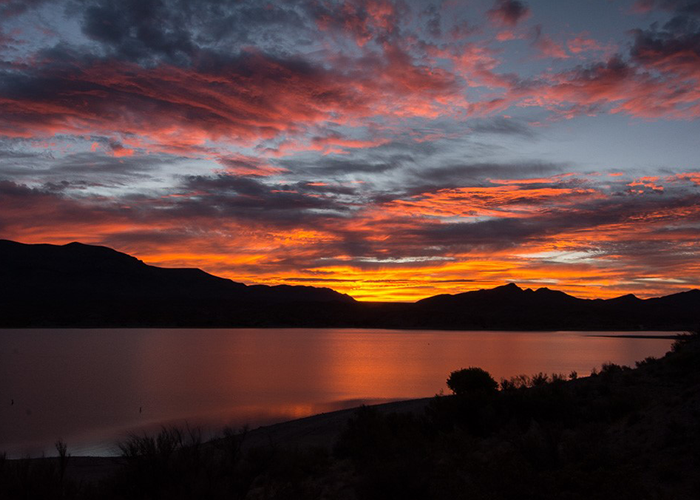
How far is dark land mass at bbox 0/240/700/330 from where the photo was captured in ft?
506

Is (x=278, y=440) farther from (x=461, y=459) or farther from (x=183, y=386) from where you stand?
(x=183, y=386)

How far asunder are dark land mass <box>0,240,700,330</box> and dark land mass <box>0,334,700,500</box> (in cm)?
15096

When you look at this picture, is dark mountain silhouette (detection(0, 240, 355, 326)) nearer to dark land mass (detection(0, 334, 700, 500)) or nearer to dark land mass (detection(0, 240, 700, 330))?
A: dark land mass (detection(0, 240, 700, 330))

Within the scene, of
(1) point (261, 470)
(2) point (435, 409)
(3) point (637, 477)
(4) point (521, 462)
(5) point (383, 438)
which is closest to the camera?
(3) point (637, 477)

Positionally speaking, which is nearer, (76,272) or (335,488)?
(335,488)

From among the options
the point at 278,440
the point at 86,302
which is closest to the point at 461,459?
the point at 278,440

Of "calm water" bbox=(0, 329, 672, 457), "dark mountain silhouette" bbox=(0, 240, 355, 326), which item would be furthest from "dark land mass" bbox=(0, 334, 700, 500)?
"dark mountain silhouette" bbox=(0, 240, 355, 326)

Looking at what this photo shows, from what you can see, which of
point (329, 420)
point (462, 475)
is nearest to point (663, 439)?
point (462, 475)

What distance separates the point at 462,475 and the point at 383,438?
340 centimetres

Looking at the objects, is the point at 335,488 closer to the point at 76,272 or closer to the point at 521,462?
the point at 521,462

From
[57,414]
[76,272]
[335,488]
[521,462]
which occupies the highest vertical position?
[76,272]

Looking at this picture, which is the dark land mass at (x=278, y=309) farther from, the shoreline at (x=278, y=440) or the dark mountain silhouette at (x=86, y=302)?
the shoreline at (x=278, y=440)

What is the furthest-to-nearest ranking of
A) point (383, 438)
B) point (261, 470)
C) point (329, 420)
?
point (329, 420) < point (383, 438) < point (261, 470)

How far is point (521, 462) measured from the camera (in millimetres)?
8758
